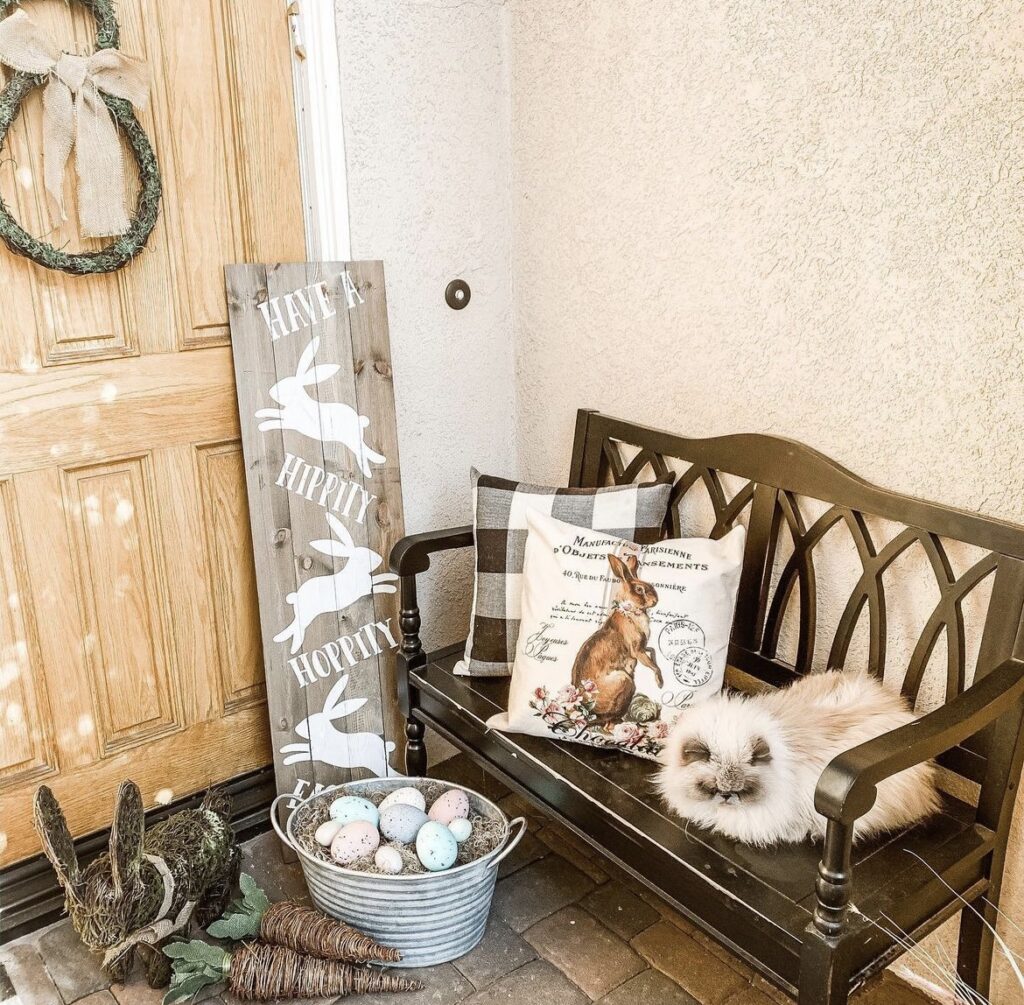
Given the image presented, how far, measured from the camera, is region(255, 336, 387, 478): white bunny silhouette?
7.01 ft

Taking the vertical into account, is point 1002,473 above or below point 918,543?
above

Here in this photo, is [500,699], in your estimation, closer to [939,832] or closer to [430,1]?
[939,832]

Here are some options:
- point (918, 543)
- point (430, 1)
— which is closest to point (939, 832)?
point (918, 543)

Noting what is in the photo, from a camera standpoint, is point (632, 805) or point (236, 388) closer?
point (632, 805)

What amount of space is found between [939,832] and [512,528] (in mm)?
1010

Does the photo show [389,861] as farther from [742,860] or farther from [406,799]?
[742,860]

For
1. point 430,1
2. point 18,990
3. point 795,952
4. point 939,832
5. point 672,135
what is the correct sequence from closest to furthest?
point 795,952
point 939,832
point 18,990
point 672,135
point 430,1

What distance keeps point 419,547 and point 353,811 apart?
60cm

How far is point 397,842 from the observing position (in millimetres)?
1894

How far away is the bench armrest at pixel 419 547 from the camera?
84.9 inches

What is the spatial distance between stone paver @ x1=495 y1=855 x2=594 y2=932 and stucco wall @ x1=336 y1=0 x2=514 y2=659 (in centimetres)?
69

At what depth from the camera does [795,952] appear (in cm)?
134

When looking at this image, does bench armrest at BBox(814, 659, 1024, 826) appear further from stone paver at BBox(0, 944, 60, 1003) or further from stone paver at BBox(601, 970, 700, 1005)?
stone paver at BBox(0, 944, 60, 1003)

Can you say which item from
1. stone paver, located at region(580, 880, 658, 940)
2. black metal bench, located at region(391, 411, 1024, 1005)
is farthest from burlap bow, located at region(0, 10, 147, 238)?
stone paver, located at region(580, 880, 658, 940)
